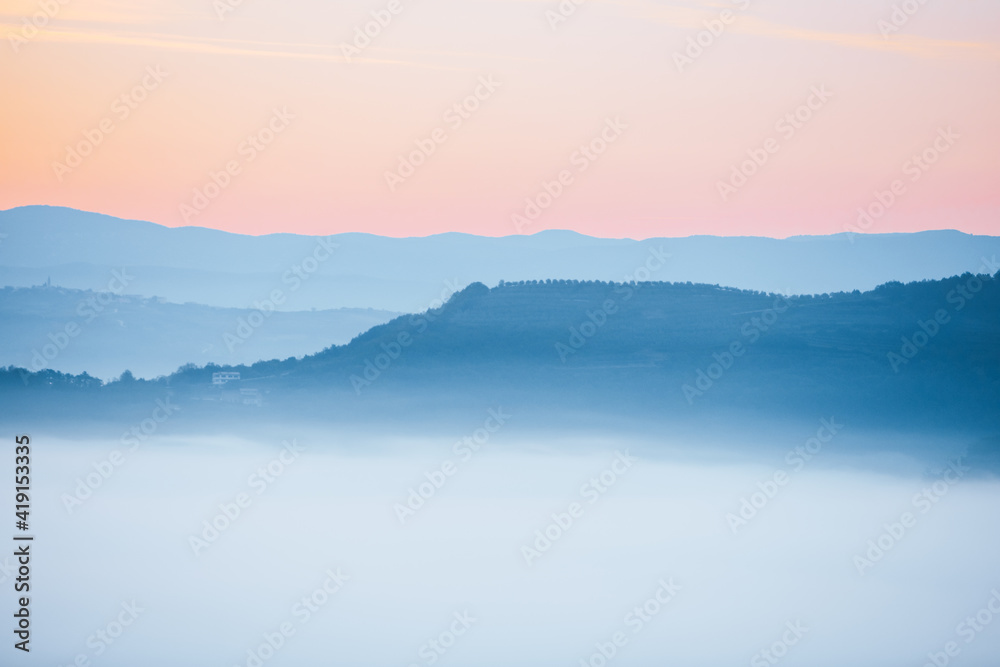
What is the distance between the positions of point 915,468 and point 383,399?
37.6 feet

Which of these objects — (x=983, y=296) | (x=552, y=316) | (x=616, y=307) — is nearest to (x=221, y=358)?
(x=552, y=316)

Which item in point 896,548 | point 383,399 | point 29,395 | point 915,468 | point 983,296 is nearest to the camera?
point 896,548

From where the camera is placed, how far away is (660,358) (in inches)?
910

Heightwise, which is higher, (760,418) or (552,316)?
(552,316)

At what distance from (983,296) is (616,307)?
765cm

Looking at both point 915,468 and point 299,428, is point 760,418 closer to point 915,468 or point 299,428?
point 915,468

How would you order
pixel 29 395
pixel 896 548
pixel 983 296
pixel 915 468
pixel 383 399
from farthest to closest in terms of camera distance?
1. pixel 383 399
2. pixel 983 296
3. pixel 915 468
4. pixel 29 395
5. pixel 896 548

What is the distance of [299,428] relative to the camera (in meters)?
22.3

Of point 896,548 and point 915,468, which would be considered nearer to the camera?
point 896,548

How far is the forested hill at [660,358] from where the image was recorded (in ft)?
72.1

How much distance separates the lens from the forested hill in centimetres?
2198

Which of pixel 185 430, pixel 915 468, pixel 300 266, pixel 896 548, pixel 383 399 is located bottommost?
pixel 896 548

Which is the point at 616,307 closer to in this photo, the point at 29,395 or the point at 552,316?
the point at 552,316

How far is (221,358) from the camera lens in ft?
74.2
